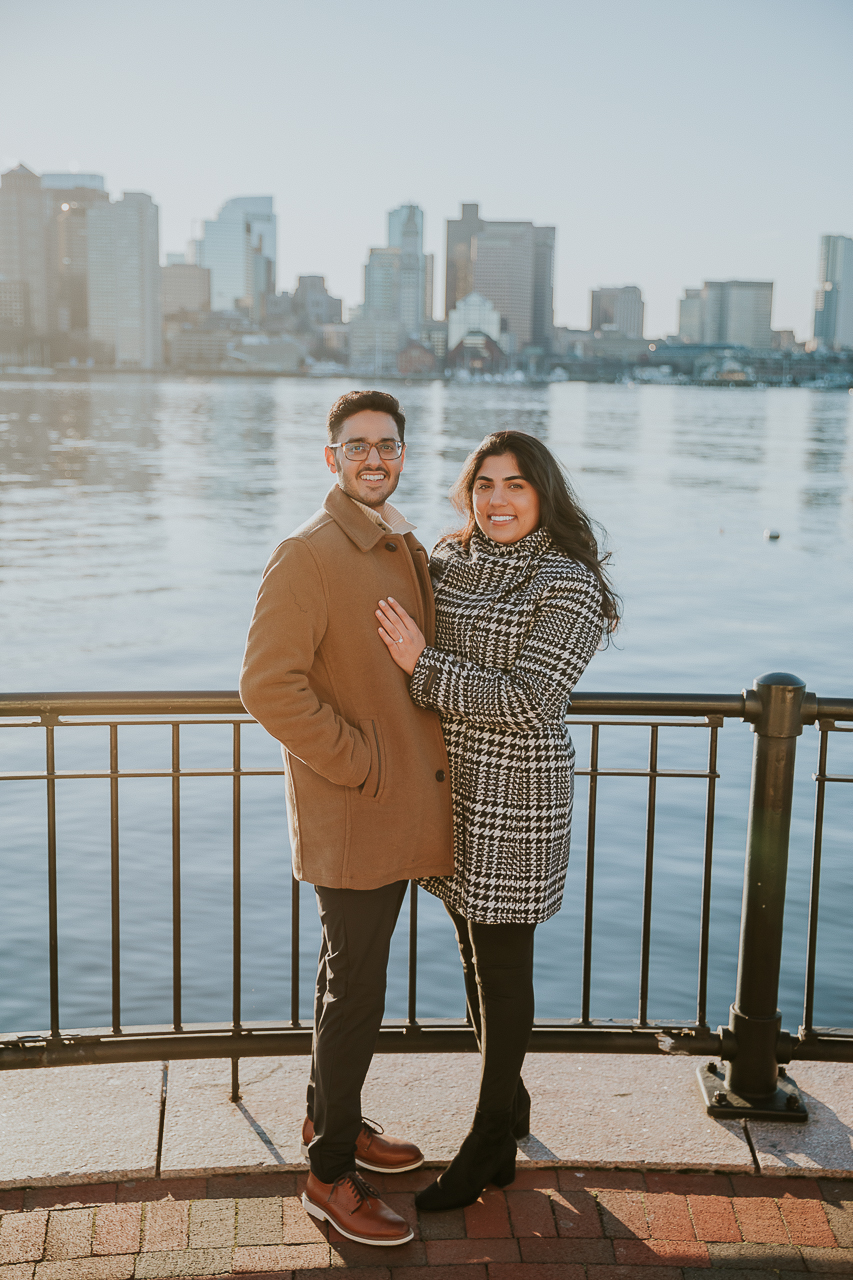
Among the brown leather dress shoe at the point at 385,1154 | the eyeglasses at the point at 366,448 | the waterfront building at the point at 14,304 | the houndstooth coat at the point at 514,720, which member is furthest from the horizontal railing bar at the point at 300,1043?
A: the waterfront building at the point at 14,304

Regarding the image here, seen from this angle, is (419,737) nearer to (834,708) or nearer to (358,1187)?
(358,1187)

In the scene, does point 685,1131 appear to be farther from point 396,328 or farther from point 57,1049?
point 396,328

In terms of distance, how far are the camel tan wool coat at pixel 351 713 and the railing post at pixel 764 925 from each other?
97cm

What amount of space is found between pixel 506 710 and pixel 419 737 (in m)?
0.22

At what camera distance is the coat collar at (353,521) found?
268 cm

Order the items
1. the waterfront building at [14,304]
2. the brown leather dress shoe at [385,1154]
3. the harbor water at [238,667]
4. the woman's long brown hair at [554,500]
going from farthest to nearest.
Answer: the waterfront building at [14,304]
the harbor water at [238,667]
the brown leather dress shoe at [385,1154]
the woman's long brown hair at [554,500]

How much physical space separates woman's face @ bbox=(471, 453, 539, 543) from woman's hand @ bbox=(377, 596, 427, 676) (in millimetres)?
311

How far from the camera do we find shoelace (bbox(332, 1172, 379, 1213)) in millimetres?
2729

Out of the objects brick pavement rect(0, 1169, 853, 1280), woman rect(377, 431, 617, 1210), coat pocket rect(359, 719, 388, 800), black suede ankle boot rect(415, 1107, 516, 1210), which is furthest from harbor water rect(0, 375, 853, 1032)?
coat pocket rect(359, 719, 388, 800)

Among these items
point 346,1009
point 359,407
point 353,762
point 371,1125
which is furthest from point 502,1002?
point 359,407

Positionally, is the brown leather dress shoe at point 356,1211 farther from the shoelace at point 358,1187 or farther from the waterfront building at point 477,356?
the waterfront building at point 477,356

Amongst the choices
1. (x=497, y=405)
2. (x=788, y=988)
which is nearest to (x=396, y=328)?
(x=497, y=405)

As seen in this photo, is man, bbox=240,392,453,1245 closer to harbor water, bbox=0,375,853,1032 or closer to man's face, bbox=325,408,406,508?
man's face, bbox=325,408,406,508

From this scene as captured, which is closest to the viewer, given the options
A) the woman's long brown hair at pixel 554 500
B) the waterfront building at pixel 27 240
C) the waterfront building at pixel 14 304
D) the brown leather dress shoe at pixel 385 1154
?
the woman's long brown hair at pixel 554 500
